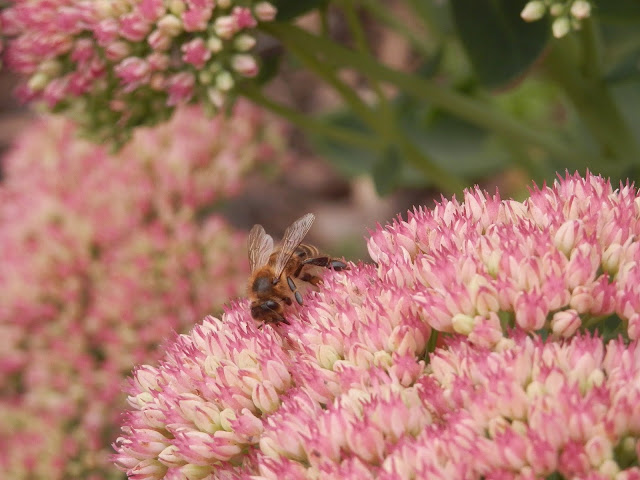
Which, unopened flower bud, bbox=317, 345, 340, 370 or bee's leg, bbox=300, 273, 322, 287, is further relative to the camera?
bee's leg, bbox=300, 273, 322, 287

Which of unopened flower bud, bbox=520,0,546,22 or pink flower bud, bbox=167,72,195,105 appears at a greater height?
pink flower bud, bbox=167,72,195,105

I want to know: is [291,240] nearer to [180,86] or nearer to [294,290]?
[294,290]

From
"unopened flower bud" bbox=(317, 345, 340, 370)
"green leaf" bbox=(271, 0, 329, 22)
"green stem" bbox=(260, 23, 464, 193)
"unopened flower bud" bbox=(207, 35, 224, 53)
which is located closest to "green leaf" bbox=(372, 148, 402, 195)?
"green stem" bbox=(260, 23, 464, 193)

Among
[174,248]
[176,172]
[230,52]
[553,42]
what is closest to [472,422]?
[230,52]

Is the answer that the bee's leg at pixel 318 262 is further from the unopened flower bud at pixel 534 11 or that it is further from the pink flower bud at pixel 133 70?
the unopened flower bud at pixel 534 11

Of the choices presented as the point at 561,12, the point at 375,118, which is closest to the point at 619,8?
the point at 561,12

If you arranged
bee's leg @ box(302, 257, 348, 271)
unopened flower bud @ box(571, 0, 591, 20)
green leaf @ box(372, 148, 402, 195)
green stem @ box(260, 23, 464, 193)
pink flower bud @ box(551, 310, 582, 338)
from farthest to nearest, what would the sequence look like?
green leaf @ box(372, 148, 402, 195)
green stem @ box(260, 23, 464, 193)
unopened flower bud @ box(571, 0, 591, 20)
bee's leg @ box(302, 257, 348, 271)
pink flower bud @ box(551, 310, 582, 338)

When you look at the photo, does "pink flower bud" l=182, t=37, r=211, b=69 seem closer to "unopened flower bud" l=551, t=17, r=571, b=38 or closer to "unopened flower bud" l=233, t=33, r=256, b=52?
"unopened flower bud" l=233, t=33, r=256, b=52

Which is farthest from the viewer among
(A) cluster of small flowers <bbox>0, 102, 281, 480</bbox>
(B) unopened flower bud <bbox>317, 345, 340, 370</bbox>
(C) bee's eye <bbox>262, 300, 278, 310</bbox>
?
(A) cluster of small flowers <bbox>0, 102, 281, 480</bbox>

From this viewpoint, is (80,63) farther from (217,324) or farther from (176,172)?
(176,172)
